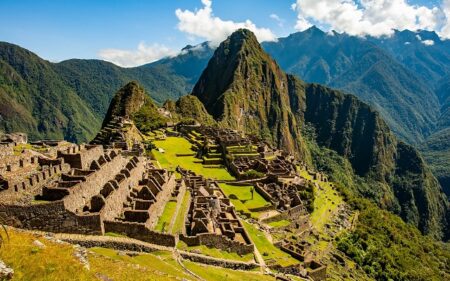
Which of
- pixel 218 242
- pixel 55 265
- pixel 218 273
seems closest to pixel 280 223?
pixel 218 242

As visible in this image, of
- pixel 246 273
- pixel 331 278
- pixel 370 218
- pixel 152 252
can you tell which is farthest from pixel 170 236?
pixel 370 218

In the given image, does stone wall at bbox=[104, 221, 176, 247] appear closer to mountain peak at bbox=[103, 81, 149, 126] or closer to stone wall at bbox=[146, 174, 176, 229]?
stone wall at bbox=[146, 174, 176, 229]

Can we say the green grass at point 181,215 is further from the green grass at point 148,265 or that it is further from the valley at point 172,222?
the green grass at point 148,265

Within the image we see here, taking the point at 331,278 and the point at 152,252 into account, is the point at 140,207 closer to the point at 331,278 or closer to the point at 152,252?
the point at 152,252

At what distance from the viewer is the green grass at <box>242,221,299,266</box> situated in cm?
4603

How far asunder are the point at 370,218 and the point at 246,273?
2997 inches

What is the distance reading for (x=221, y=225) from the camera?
4288cm

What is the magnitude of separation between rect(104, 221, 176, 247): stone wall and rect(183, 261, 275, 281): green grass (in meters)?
2.90

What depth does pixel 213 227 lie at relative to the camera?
4053 cm

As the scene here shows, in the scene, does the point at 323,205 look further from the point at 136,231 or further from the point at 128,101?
the point at 128,101

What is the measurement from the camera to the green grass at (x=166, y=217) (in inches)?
1388

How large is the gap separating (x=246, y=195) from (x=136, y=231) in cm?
4009

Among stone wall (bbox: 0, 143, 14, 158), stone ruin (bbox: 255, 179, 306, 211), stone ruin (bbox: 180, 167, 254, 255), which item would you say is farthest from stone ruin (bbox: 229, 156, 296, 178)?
stone wall (bbox: 0, 143, 14, 158)

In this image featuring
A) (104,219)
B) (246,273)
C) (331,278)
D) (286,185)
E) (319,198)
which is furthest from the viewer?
(319,198)
